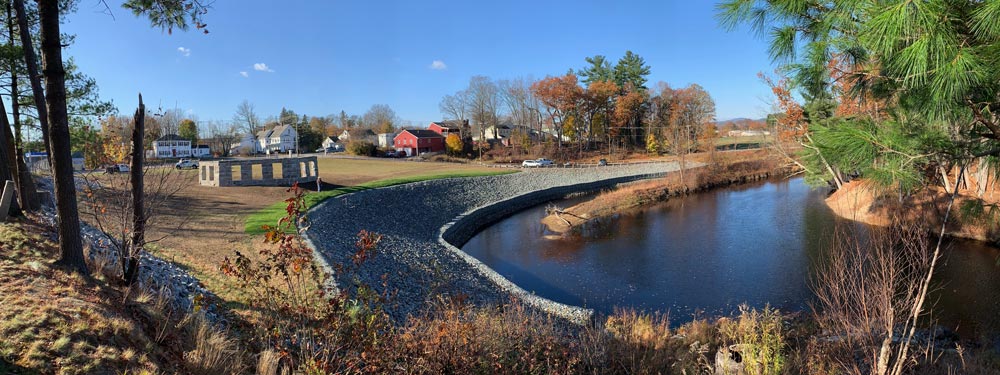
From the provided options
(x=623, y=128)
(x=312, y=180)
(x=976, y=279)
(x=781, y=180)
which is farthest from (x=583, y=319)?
(x=623, y=128)

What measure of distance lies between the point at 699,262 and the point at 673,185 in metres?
16.7

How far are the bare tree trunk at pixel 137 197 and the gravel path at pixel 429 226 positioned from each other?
278 centimetres

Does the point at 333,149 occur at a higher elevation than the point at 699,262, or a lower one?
higher

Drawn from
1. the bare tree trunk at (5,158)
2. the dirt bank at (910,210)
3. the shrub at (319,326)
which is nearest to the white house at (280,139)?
the bare tree trunk at (5,158)

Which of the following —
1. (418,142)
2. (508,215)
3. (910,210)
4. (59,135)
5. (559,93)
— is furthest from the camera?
(418,142)

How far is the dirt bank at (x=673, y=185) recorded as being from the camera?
23.7m

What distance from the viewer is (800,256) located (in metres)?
15.2

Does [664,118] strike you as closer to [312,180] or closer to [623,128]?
[623,128]

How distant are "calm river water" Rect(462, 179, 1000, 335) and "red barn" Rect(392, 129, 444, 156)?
33.6 m

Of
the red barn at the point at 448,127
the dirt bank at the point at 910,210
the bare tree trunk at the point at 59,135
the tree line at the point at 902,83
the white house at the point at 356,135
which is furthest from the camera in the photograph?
the white house at the point at 356,135

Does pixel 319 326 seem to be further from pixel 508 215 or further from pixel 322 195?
pixel 508 215

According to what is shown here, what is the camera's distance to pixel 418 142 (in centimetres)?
5641

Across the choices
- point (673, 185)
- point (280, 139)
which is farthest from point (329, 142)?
point (673, 185)

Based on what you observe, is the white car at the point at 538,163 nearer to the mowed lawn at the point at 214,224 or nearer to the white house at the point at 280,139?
the mowed lawn at the point at 214,224
